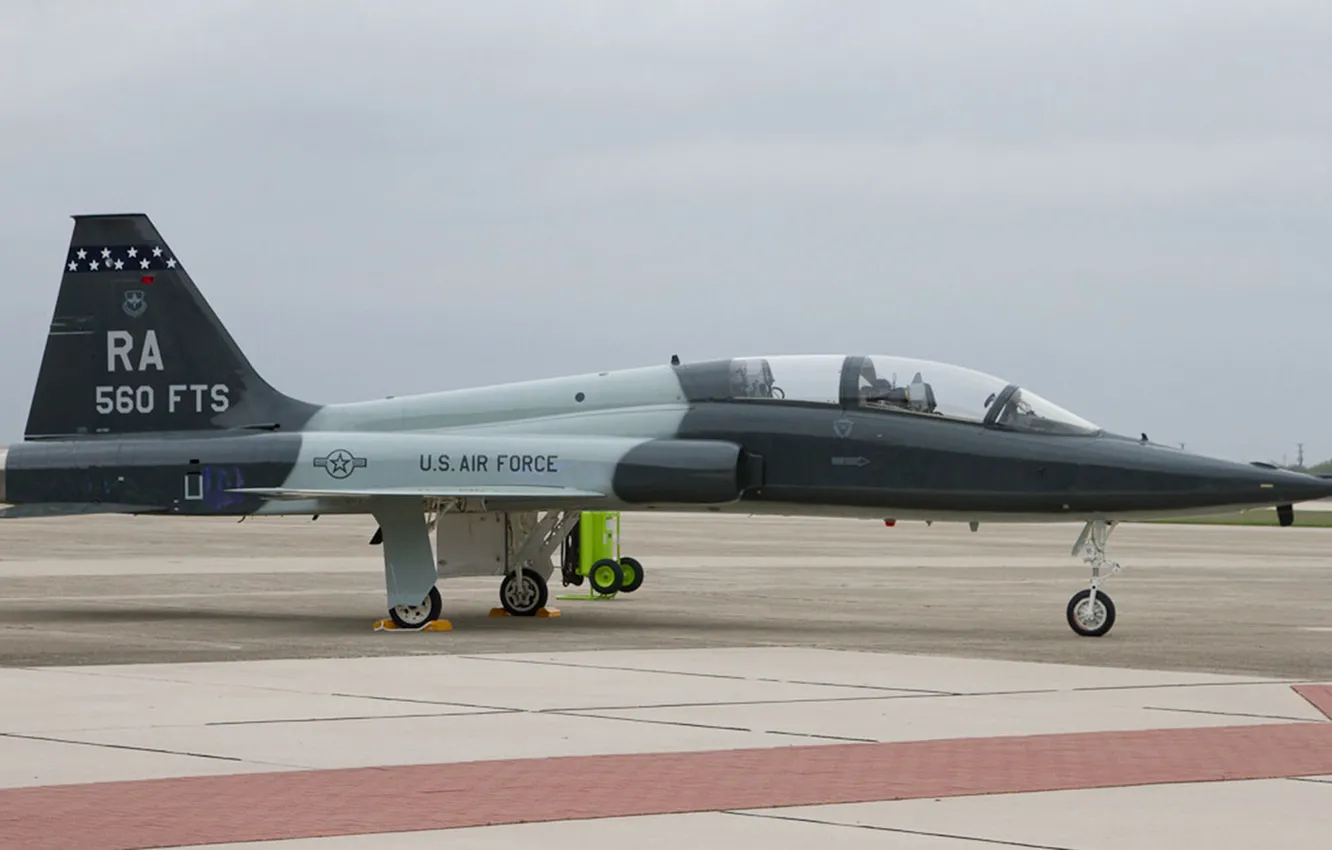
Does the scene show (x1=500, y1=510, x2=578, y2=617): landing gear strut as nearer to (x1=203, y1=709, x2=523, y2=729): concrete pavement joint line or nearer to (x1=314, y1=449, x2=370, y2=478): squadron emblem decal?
(x1=314, y1=449, x2=370, y2=478): squadron emblem decal

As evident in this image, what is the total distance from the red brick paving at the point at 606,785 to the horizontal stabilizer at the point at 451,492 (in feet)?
27.0

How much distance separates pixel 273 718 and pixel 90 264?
1026 cm

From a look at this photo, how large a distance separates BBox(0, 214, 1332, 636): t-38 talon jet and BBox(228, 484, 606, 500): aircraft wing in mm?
26

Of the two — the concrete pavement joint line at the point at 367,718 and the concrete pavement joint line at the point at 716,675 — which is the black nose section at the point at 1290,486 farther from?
the concrete pavement joint line at the point at 367,718

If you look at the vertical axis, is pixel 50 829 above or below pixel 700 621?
above

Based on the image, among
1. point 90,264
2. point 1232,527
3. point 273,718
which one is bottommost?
point 1232,527

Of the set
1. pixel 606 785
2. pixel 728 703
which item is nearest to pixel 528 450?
pixel 728 703

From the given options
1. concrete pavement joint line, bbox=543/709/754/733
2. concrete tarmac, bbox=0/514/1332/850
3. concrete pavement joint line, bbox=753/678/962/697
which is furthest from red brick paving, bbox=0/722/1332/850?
concrete pavement joint line, bbox=753/678/962/697

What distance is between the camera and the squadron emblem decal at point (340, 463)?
18.2m

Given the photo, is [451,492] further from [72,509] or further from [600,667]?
[600,667]

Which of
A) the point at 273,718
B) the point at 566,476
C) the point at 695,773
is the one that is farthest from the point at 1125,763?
the point at 566,476

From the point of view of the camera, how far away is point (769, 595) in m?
24.1

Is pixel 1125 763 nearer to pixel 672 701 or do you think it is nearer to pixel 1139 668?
pixel 672 701

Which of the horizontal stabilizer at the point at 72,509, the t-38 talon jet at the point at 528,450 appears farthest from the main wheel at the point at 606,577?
the horizontal stabilizer at the point at 72,509
